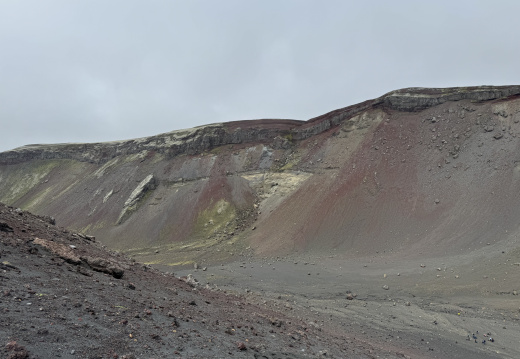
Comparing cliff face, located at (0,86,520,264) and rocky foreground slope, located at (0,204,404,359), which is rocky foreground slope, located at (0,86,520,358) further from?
cliff face, located at (0,86,520,264)

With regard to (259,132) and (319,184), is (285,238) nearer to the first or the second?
(319,184)

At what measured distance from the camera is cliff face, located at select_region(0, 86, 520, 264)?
26.9 metres

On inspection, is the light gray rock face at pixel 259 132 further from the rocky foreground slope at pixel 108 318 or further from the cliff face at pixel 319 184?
the rocky foreground slope at pixel 108 318

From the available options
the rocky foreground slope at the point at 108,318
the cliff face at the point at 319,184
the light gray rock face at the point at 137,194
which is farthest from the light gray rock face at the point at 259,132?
the rocky foreground slope at the point at 108,318

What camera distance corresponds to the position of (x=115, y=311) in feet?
21.4

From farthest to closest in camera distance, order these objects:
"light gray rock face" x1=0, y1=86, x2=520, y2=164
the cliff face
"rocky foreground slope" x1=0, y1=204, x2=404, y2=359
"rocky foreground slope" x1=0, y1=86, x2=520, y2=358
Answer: "light gray rock face" x1=0, y1=86, x2=520, y2=164 → the cliff face → "rocky foreground slope" x1=0, y1=86, x2=520, y2=358 → "rocky foreground slope" x1=0, y1=204, x2=404, y2=359

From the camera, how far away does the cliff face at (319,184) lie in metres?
26.9

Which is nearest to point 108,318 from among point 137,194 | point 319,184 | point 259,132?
point 319,184

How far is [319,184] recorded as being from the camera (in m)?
35.4

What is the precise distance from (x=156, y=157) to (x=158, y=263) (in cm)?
2405

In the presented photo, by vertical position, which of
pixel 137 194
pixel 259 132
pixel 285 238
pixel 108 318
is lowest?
pixel 285 238

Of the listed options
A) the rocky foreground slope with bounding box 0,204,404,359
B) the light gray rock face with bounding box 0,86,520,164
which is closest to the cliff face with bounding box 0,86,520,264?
the light gray rock face with bounding box 0,86,520,164

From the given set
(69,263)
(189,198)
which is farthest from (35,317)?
(189,198)

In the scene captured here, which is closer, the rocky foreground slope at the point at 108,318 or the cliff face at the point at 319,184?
the rocky foreground slope at the point at 108,318
